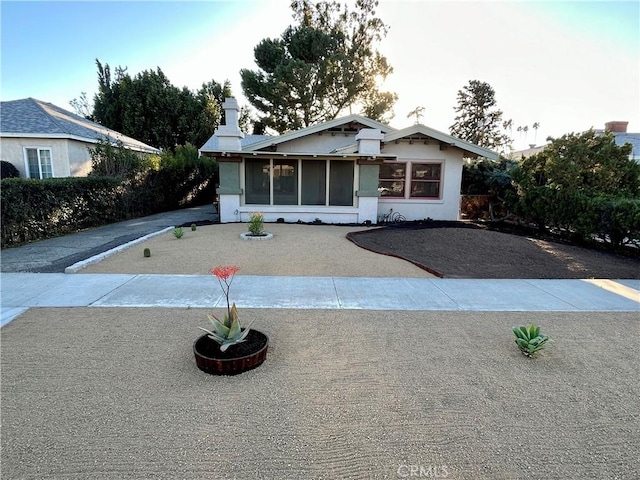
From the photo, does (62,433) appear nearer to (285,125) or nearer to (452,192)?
(452,192)

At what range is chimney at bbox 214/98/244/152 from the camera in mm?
12719

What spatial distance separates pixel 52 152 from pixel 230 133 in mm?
8581

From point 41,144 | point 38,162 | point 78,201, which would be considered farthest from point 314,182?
point 38,162

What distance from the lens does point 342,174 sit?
13.6 metres

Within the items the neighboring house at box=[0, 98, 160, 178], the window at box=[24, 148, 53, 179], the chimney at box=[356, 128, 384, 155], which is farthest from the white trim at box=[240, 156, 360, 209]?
the window at box=[24, 148, 53, 179]

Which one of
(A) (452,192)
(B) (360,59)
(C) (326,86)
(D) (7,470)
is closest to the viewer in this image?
A: (D) (7,470)

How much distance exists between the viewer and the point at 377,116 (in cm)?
2761

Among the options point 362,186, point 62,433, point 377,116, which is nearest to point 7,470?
point 62,433

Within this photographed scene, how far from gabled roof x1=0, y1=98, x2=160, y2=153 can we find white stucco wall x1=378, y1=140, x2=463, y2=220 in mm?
12834

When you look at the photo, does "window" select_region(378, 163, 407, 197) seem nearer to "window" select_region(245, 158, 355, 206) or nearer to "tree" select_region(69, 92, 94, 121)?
"window" select_region(245, 158, 355, 206)

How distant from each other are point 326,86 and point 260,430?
25885mm

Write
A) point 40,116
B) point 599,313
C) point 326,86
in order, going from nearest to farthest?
point 599,313 < point 40,116 < point 326,86

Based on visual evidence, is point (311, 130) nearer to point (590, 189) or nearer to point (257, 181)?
point (257, 181)

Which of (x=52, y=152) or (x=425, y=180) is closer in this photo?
(x=425, y=180)
